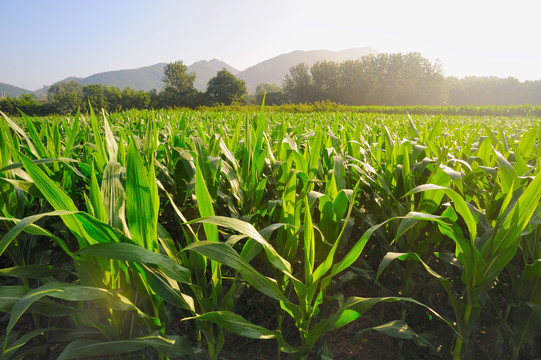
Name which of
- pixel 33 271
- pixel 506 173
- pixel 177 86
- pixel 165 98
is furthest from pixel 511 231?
pixel 177 86

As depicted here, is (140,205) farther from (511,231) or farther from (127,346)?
(511,231)

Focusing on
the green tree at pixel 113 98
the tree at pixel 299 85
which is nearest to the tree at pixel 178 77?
the green tree at pixel 113 98

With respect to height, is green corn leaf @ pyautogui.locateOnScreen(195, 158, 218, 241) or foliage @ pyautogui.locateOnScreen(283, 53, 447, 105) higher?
foliage @ pyautogui.locateOnScreen(283, 53, 447, 105)

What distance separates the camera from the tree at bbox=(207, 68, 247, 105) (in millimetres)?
51713

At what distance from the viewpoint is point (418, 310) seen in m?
1.28

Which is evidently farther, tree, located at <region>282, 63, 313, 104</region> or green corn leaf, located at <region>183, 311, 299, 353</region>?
tree, located at <region>282, 63, 313, 104</region>

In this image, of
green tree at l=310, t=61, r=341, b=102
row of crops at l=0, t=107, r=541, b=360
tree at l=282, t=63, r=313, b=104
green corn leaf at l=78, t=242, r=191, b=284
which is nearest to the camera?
green corn leaf at l=78, t=242, r=191, b=284

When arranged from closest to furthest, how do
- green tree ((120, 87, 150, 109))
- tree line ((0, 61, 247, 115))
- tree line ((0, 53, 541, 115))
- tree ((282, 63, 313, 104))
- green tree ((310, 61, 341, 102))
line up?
tree line ((0, 61, 247, 115)), green tree ((120, 87, 150, 109)), tree line ((0, 53, 541, 115)), green tree ((310, 61, 341, 102)), tree ((282, 63, 313, 104))

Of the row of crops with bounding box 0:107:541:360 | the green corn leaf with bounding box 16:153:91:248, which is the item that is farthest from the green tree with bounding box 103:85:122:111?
the green corn leaf with bounding box 16:153:91:248

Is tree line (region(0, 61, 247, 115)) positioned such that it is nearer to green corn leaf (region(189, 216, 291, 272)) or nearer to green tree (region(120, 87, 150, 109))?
green tree (region(120, 87, 150, 109))

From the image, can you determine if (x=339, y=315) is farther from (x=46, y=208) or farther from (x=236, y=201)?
(x=46, y=208)

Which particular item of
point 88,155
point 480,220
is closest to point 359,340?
point 480,220

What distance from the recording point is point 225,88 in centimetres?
5294

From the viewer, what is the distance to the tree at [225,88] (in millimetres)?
51713
